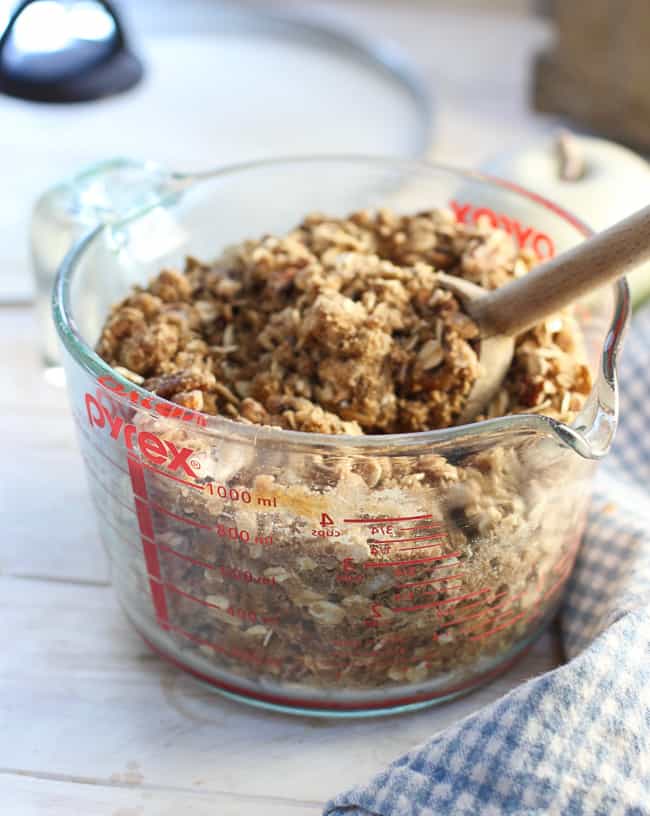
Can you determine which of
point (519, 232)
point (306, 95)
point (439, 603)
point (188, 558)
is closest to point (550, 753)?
point (439, 603)

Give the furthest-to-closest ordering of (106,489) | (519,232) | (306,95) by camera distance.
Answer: (306,95) → (519,232) → (106,489)

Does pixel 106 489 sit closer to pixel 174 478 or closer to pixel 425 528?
pixel 174 478

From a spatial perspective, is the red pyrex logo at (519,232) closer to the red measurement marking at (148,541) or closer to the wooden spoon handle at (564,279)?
the wooden spoon handle at (564,279)

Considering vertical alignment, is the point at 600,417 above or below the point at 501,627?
above

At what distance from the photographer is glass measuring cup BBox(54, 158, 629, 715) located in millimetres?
568

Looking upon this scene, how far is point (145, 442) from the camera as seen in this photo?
0.59 metres

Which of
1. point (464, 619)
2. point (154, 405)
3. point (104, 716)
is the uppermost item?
point (154, 405)

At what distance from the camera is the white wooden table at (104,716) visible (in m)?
0.63

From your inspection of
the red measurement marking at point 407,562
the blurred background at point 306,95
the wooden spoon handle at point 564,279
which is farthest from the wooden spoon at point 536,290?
the blurred background at point 306,95

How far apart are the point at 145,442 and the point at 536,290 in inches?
9.8

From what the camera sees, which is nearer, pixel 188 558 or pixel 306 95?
pixel 188 558

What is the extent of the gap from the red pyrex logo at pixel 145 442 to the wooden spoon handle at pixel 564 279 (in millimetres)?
210

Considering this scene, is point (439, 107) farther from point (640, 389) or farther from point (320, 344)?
point (320, 344)

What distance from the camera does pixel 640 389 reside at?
A: 93cm
